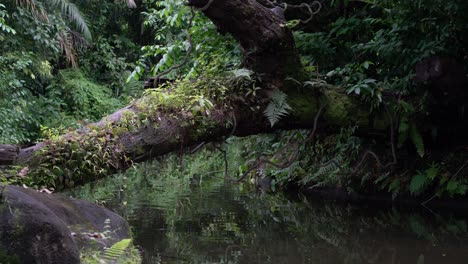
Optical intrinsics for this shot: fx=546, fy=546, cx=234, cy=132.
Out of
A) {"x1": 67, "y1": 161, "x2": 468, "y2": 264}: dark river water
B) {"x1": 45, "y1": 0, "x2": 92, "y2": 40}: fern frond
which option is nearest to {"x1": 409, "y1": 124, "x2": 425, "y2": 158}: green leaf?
{"x1": 67, "y1": 161, "x2": 468, "y2": 264}: dark river water

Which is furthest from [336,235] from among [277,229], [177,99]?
[177,99]

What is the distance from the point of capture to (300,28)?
9023 millimetres

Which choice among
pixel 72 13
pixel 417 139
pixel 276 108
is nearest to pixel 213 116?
pixel 276 108

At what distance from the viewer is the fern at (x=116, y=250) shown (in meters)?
3.62

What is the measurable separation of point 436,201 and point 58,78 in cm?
1267

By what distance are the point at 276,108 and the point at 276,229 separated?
138 cm

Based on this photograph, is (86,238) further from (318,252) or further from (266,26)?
(266,26)

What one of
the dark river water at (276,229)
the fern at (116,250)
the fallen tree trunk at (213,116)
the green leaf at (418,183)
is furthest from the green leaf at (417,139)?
the fern at (116,250)

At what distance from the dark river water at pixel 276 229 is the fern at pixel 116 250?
42.0 inches

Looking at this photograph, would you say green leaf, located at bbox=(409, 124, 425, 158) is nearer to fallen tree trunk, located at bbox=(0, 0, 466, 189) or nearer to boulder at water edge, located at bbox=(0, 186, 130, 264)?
fallen tree trunk, located at bbox=(0, 0, 466, 189)

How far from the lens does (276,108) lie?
612 centimetres

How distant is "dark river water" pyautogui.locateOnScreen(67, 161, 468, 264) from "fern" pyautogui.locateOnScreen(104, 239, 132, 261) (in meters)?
1.07

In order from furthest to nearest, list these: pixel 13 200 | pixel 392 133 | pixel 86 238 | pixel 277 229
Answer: pixel 392 133 → pixel 277 229 → pixel 86 238 → pixel 13 200

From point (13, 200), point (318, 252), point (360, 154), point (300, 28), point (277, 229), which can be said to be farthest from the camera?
point (300, 28)
